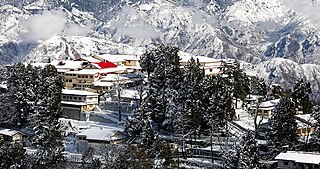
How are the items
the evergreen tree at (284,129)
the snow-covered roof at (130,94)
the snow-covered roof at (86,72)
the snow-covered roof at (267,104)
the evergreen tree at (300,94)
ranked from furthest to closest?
the snow-covered roof at (86,72) → the snow-covered roof at (130,94) → the snow-covered roof at (267,104) → the evergreen tree at (300,94) → the evergreen tree at (284,129)

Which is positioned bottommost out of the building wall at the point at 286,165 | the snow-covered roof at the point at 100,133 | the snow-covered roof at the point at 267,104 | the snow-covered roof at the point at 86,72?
the building wall at the point at 286,165

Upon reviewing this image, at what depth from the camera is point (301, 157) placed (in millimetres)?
39562

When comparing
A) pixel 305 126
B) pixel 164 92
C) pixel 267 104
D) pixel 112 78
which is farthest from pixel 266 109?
pixel 112 78

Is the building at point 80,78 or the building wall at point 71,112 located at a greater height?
the building at point 80,78

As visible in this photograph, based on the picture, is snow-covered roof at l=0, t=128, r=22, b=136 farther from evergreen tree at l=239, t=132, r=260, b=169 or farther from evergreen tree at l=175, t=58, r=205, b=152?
evergreen tree at l=239, t=132, r=260, b=169

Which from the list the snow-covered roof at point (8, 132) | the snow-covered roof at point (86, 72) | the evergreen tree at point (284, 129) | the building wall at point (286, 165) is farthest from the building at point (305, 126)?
the snow-covered roof at point (86, 72)

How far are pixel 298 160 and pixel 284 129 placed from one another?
164 inches

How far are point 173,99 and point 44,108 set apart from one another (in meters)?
13.0

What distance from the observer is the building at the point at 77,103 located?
60.4m

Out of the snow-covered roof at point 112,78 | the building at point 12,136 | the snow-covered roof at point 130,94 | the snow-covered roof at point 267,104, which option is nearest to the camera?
the building at point 12,136

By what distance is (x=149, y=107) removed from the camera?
5203 cm

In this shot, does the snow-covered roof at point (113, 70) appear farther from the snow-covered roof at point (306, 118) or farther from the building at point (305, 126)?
the building at point (305, 126)

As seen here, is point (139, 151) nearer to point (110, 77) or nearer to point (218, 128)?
point (218, 128)

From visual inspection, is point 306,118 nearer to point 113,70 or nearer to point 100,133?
point 100,133
